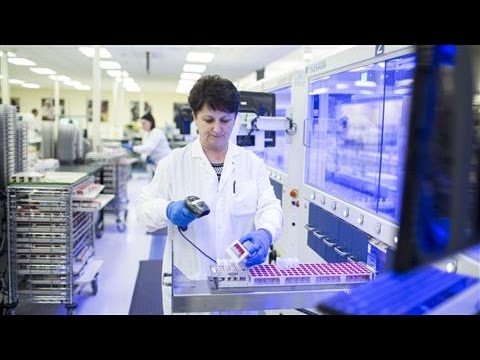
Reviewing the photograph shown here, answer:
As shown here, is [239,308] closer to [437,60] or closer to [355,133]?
[437,60]

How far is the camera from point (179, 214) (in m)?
1.59

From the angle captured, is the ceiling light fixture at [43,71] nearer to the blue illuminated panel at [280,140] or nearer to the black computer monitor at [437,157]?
the blue illuminated panel at [280,140]

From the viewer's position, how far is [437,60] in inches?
21.9

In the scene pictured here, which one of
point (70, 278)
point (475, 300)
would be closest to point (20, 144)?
point (70, 278)

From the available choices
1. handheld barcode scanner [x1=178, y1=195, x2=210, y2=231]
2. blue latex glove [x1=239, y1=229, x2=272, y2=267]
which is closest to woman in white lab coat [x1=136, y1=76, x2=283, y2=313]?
blue latex glove [x1=239, y1=229, x2=272, y2=267]

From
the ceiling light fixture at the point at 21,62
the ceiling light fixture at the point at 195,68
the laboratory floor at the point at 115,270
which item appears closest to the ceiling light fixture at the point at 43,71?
the ceiling light fixture at the point at 21,62

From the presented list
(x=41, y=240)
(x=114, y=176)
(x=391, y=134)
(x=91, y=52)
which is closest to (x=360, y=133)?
(x=391, y=134)

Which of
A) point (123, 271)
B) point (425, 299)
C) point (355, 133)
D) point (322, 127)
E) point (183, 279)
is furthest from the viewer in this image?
point (123, 271)

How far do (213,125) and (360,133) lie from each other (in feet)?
3.23

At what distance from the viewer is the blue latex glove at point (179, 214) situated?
1.57 metres

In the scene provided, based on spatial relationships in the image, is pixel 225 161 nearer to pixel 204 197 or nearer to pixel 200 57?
pixel 204 197

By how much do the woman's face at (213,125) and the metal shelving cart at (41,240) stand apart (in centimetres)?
135
